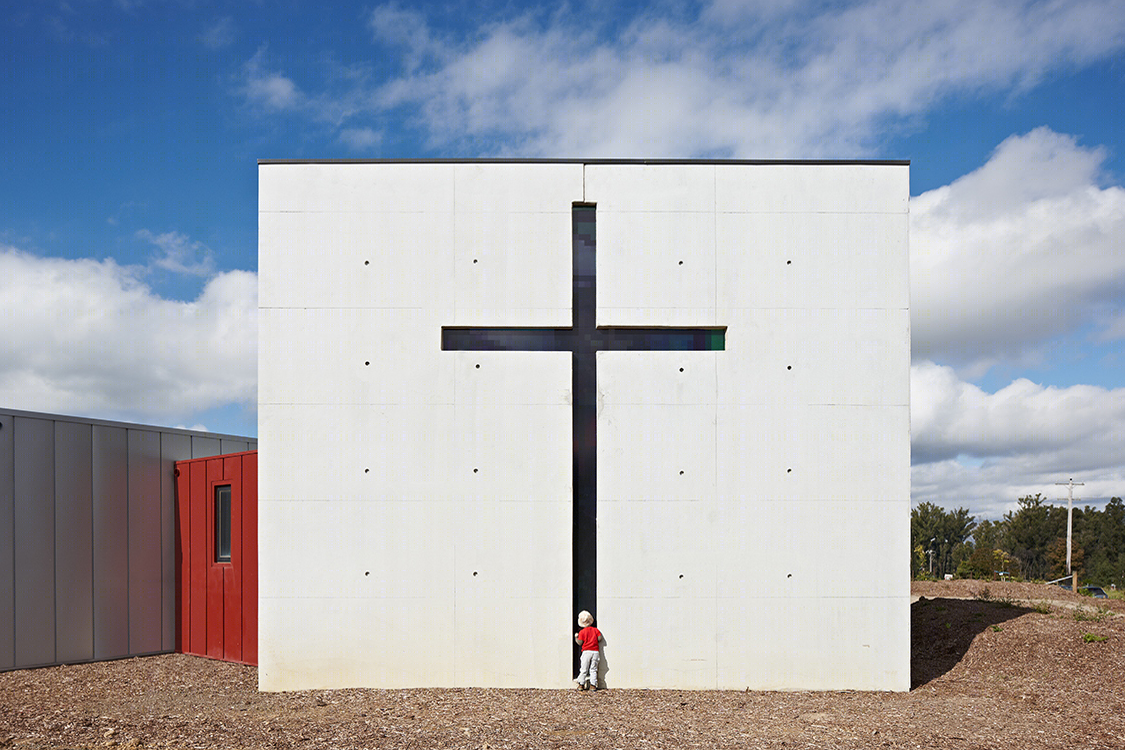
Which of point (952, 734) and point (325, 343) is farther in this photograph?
point (325, 343)

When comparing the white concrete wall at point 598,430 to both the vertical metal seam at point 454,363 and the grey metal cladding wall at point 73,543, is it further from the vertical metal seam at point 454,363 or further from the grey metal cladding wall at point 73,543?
the grey metal cladding wall at point 73,543

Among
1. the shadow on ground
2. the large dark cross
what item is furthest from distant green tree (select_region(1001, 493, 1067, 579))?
the large dark cross

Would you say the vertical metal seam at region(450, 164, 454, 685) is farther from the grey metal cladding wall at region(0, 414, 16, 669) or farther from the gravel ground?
the grey metal cladding wall at region(0, 414, 16, 669)

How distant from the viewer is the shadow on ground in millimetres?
12430

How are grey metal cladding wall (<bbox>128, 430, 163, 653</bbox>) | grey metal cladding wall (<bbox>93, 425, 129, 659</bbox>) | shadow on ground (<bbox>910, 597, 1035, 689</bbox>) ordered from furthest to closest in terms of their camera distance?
grey metal cladding wall (<bbox>128, 430, 163, 653</bbox>), grey metal cladding wall (<bbox>93, 425, 129, 659</bbox>), shadow on ground (<bbox>910, 597, 1035, 689</bbox>)

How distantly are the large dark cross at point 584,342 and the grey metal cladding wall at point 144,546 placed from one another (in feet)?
24.0

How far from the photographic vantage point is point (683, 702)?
10164 mm

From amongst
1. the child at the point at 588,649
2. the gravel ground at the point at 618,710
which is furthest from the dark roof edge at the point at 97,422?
the child at the point at 588,649

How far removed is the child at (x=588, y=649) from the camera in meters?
10.6

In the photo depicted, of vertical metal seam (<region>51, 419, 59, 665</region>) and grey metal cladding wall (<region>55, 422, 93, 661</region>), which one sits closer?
vertical metal seam (<region>51, 419, 59, 665</region>)

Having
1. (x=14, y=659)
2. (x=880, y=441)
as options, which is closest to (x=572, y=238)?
(x=880, y=441)

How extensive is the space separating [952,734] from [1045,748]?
2.98 feet

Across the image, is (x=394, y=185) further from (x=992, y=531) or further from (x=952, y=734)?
(x=992, y=531)

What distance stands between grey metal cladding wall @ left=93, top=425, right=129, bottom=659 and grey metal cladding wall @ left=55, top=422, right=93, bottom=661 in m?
0.11
